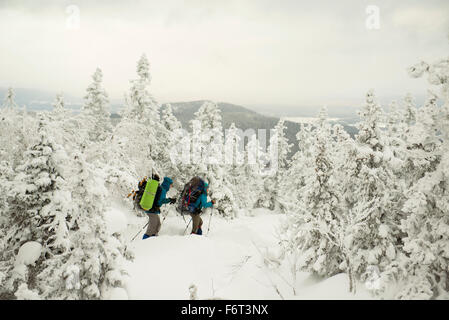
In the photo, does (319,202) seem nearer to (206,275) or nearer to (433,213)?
(433,213)

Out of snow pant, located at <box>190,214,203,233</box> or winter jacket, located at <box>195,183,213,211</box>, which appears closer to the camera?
winter jacket, located at <box>195,183,213,211</box>

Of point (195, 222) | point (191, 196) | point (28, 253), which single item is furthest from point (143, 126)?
point (28, 253)

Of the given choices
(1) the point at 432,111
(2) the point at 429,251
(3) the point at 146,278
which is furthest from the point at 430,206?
(3) the point at 146,278

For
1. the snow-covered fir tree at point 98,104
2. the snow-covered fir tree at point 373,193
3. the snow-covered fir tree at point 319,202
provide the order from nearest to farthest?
the snow-covered fir tree at point 373,193, the snow-covered fir tree at point 319,202, the snow-covered fir tree at point 98,104

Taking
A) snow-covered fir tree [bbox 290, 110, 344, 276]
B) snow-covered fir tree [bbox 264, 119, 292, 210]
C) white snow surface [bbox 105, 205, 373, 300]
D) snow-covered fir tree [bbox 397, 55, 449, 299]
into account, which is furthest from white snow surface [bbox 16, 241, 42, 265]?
snow-covered fir tree [bbox 264, 119, 292, 210]

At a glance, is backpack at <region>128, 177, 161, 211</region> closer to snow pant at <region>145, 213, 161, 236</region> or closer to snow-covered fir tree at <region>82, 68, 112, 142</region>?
snow pant at <region>145, 213, 161, 236</region>

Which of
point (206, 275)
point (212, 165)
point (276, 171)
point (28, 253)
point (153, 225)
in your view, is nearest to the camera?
point (28, 253)

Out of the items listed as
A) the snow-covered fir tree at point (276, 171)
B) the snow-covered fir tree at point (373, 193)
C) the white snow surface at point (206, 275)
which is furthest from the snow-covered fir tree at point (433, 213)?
the snow-covered fir tree at point (276, 171)

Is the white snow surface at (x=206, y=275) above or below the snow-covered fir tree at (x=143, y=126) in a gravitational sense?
below

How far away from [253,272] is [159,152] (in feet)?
58.2

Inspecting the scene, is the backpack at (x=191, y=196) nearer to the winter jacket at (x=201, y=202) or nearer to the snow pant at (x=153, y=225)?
the winter jacket at (x=201, y=202)

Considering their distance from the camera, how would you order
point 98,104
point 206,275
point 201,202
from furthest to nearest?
point 98,104, point 201,202, point 206,275

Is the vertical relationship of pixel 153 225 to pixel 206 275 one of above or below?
above
